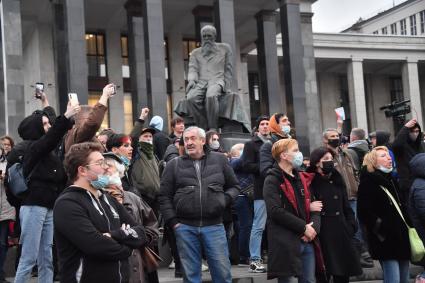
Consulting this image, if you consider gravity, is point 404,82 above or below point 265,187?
above

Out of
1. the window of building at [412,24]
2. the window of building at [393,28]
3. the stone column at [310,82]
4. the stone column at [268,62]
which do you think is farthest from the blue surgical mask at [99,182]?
the window of building at [393,28]

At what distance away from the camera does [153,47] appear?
29609 mm

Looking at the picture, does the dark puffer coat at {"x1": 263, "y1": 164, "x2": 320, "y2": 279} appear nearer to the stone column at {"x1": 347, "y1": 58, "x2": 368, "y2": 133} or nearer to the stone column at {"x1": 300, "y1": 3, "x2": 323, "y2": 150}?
the stone column at {"x1": 300, "y1": 3, "x2": 323, "y2": 150}

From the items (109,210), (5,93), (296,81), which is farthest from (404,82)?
(109,210)

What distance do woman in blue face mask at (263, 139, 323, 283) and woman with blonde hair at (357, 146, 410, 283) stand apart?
892 millimetres

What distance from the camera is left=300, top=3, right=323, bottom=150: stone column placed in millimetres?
38188

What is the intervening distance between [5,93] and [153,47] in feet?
23.7

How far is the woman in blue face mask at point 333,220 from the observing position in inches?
310

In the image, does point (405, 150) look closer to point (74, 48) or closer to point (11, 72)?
point (74, 48)

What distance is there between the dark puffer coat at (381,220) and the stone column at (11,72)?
23641 mm

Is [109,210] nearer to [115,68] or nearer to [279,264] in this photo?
[279,264]

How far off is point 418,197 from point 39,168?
489cm

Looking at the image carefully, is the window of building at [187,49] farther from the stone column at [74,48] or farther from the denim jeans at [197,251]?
the denim jeans at [197,251]

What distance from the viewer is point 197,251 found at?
7.64 metres
